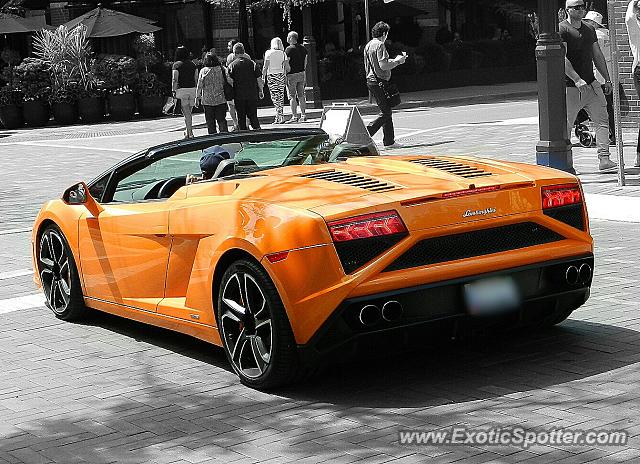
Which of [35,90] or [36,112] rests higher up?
[35,90]

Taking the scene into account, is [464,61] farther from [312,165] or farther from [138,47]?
[312,165]

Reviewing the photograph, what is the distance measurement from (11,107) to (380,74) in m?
15.8

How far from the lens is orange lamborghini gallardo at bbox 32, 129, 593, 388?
5809 mm

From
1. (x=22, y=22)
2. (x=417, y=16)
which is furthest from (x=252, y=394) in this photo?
(x=417, y=16)

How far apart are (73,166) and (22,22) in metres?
18.8

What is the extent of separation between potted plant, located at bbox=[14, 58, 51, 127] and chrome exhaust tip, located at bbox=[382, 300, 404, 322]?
94.0 feet

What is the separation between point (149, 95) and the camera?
3369 centimetres

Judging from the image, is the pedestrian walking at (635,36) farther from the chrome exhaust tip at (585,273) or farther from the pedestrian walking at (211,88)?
the pedestrian walking at (211,88)

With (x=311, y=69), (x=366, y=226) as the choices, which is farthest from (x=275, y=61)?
(x=366, y=226)

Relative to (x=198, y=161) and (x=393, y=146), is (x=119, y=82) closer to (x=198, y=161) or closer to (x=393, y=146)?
(x=393, y=146)

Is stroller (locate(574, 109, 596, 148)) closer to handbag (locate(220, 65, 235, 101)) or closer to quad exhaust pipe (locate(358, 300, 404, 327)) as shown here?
handbag (locate(220, 65, 235, 101))

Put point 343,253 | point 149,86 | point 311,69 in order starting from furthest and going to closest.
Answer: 1. point 149,86
2. point 311,69
3. point 343,253

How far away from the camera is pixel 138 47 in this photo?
36.1m

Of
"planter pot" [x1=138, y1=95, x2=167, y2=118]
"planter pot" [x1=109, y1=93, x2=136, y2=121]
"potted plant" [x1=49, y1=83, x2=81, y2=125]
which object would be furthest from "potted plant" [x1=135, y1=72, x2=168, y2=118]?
"potted plant" [x1=49, y1=83, x2=81, y2=125]
